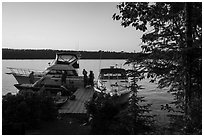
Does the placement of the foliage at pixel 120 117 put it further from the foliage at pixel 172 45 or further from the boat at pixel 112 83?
the boat at pixel 112 83

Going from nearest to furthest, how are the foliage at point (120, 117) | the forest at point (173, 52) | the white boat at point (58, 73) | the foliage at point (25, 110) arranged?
the forest at point (173, 52), the foliage at point (120, 117), the foliage at point (25, 110), the white boat at point (58, 73)

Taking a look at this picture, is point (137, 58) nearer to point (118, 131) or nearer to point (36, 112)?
point (118, 131)

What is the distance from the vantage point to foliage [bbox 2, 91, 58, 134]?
20.7ft

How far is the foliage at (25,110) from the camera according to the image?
20.7 feet

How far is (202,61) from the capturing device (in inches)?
189

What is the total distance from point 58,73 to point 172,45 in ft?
49.6

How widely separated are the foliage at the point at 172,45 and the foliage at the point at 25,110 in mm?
2995

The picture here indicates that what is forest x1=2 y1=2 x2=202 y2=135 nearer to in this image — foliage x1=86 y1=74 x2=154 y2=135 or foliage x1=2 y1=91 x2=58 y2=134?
foliage x1=86 y1=74 x2=154 y2=135

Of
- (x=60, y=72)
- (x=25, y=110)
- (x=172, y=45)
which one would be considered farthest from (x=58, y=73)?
(x=172, y=45)

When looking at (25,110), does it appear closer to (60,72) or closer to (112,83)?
(112,83)

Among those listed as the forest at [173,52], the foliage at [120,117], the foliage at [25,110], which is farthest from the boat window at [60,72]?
the forest at [173,52]

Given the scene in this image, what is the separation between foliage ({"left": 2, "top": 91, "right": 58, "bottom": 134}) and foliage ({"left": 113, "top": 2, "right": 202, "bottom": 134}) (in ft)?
9.83

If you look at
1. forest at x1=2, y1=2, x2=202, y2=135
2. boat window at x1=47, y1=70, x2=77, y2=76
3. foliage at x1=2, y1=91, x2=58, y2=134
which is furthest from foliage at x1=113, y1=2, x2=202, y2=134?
boat window at x1=47, y1=70, x2=77, y2=76

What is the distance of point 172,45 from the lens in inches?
207
